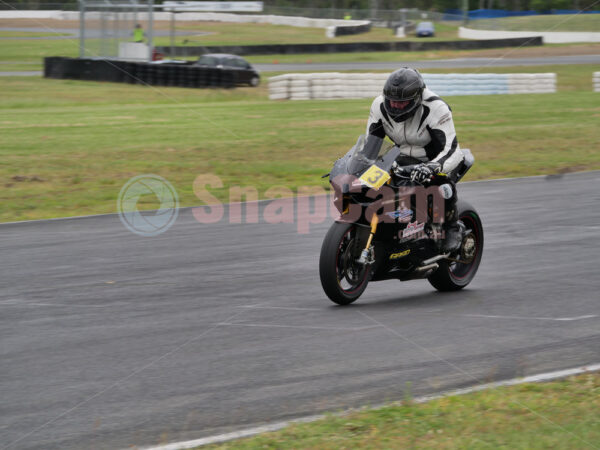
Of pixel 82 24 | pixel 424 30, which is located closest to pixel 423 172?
pixel 82 24

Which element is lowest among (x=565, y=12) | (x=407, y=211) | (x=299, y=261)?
(x=299, y=261)

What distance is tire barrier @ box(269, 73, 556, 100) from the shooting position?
2694 centimetres

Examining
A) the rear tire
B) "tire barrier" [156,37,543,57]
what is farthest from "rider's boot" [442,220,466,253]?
"tire barrier" [156,37,543,57]

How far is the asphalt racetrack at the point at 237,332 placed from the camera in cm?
457

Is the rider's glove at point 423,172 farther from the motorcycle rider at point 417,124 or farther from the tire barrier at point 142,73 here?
the tire barrier at point 142,73

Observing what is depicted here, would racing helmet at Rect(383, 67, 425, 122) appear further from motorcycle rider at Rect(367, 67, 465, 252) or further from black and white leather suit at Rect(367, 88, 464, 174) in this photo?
black and white leather suit at Rect(367, 88, 464, 174)

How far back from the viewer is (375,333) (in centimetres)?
604

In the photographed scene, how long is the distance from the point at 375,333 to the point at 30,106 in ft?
73.2

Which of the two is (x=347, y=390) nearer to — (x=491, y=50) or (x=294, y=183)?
(x=294, y=183)

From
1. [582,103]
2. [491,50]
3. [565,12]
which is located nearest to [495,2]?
[565,12]

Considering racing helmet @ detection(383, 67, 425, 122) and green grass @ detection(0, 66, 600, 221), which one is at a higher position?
racing helmet @ detection(383, 67, 425, 122)

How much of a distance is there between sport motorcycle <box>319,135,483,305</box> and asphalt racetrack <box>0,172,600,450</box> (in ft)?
1.03

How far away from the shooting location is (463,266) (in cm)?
779

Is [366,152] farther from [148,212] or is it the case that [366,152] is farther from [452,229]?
[148,212]
